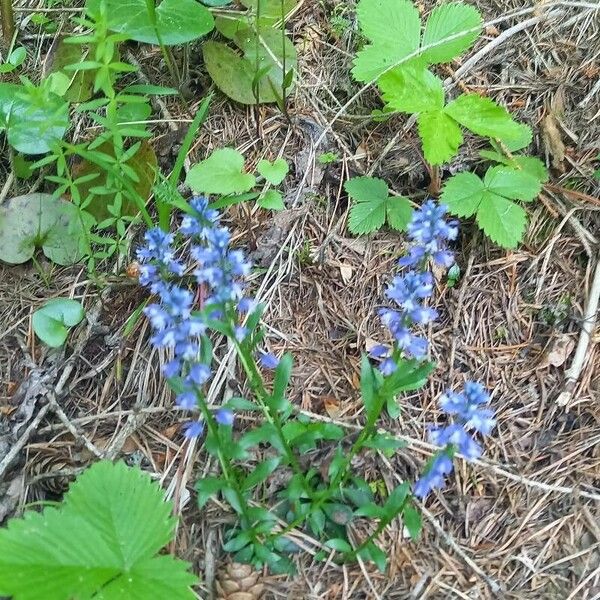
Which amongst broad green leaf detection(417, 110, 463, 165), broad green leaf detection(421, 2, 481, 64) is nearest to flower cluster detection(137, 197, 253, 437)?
broad green leaf detection(417, 110, 463, 165)

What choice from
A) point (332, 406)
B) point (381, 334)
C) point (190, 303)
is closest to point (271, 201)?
point (381, 334)

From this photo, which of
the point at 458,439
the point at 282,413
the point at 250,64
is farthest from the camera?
the point at 250,64

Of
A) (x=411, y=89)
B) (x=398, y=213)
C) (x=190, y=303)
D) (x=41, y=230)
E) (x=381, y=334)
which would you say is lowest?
(x=381, y=334)

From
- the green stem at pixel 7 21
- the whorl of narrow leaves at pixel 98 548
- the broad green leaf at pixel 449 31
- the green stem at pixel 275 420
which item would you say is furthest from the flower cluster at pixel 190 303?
the green stem at pixel 7 21

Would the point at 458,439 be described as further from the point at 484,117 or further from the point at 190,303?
the point at 484,117

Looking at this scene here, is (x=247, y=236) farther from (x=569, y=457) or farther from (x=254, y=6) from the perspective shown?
(x=569, y=457)

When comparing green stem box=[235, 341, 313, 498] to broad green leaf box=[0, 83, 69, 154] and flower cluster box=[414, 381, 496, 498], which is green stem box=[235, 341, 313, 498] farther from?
broad green leaf box=[0, 83, 69, 154]

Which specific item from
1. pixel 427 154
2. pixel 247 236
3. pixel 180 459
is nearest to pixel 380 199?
pixel 427 154
